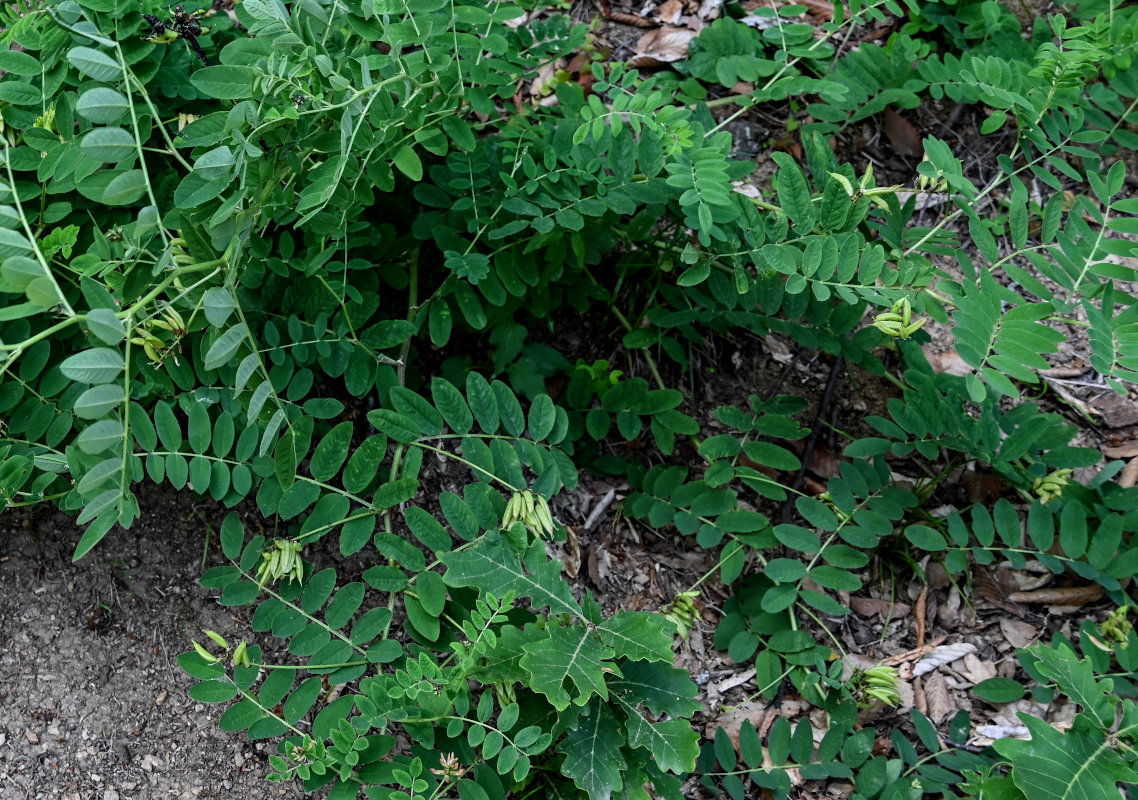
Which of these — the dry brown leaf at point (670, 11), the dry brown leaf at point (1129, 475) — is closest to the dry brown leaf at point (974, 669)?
the dry brown leaf at point (1129, 475)

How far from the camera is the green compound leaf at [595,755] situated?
70.2 inches

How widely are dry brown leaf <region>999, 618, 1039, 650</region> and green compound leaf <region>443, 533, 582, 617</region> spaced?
1450 millimetres

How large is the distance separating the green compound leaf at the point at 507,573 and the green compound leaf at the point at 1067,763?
0.92 m

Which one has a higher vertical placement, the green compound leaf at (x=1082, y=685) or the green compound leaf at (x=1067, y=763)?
the green compound leaf at (x=1082, y=685)

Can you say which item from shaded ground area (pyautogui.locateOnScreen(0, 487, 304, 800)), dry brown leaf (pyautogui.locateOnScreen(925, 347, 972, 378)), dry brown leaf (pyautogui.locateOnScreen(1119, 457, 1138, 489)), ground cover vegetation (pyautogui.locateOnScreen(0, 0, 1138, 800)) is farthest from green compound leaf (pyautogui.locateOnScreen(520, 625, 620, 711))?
dry brown leaf (pyautogui.locateOnScreen(1119, 457, 1138, 489))

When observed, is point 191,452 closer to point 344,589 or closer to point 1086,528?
point 344,589

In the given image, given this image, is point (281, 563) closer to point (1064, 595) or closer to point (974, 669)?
point (974, 669)

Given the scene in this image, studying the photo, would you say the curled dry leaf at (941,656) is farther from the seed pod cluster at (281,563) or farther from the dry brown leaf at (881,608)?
the seed pod cluster at (281,563)

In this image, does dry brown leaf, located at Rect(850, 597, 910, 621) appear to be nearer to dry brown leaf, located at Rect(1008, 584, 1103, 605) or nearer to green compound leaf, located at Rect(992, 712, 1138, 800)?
dry brown leaf, located at Rect(1008, 584, 1103, 605)

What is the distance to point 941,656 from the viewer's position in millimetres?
2568

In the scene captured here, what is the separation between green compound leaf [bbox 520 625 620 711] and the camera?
1689 millimetres

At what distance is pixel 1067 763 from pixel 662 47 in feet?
8.37

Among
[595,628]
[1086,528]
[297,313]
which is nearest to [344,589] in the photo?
[595,628]

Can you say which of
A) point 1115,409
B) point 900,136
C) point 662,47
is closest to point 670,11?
point 662,47
